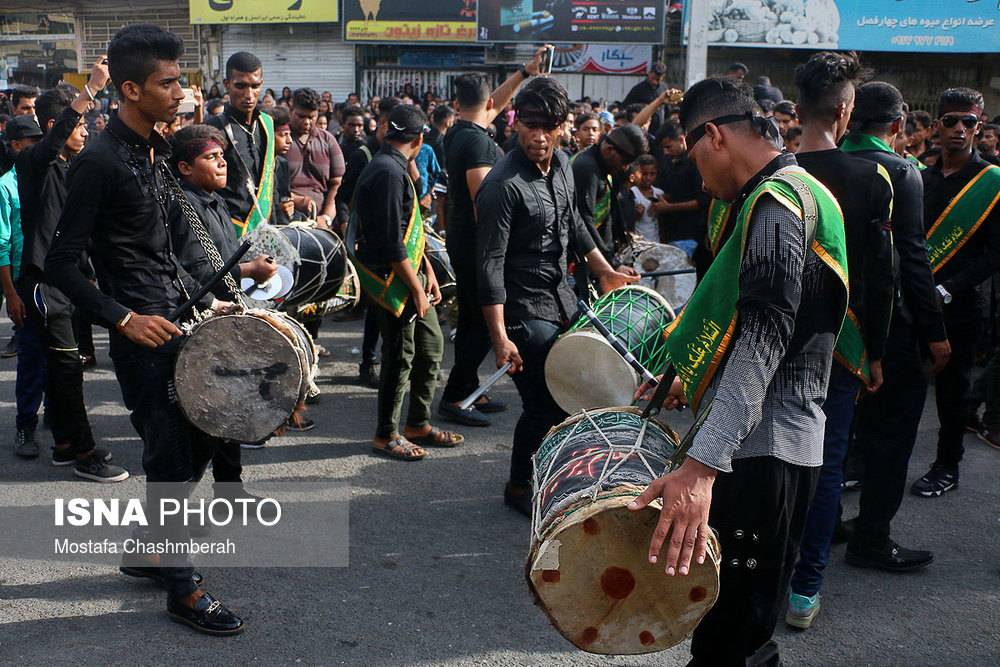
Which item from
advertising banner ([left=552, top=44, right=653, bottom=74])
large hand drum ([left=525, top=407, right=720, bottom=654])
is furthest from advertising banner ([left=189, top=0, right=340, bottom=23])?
large hand drum ([left=525, top=407, right=720, bottom=654])

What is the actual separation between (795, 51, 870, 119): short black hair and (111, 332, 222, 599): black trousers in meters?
2.59

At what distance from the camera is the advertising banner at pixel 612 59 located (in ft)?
73.3

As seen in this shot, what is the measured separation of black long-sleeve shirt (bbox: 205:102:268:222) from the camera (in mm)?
5367

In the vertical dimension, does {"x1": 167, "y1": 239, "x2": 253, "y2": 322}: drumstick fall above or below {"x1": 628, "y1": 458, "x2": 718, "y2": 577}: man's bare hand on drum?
above

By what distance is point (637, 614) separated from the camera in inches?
91.0

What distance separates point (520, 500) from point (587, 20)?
1925cm

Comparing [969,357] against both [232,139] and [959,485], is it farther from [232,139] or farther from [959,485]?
[232,139]

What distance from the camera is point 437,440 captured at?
5.43 metres

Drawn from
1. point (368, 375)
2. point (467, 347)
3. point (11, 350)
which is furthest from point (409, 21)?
point (467, 347)

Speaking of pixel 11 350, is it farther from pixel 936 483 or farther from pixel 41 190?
pixel 936 483

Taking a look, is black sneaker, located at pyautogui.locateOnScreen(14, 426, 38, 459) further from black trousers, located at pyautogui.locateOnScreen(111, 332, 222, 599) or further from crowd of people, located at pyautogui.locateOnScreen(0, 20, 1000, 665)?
black trousers, located at pyautogui.locateOnScreen(111, 332, 222, 599)

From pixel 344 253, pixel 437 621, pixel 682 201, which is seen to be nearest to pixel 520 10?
pixel 682 201

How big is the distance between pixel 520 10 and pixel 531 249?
63.7 ft

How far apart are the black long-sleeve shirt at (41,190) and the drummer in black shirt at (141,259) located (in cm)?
170
